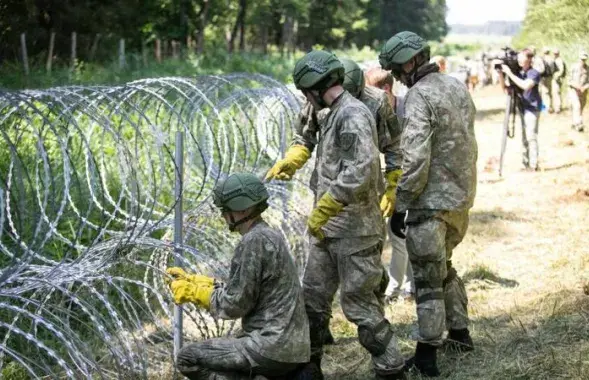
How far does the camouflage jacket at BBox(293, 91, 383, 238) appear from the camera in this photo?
5.08m

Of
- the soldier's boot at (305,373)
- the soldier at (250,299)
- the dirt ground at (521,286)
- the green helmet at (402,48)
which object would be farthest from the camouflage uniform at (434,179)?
the soldier at (250,299)

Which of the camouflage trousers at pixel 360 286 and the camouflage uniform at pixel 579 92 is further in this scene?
the camouflage uniform at pixel 579 92

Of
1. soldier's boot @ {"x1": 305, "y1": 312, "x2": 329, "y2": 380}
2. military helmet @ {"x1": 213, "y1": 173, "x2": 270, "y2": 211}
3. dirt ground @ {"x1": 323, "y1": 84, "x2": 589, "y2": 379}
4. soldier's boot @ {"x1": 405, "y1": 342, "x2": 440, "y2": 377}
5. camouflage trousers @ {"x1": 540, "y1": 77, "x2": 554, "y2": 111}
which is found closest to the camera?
military helmet @ {"x1": 213, "y1": 173, "x2": 270, "y2": 211}

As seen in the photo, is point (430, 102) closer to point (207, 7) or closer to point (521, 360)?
point (521, 360)

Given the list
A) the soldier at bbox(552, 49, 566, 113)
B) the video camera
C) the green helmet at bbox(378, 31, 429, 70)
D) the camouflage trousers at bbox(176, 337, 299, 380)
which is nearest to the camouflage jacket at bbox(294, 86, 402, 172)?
the green helmet at bbox(378, 31, 429, 70)

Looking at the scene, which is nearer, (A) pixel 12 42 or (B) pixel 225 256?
(B) pixel 225 256

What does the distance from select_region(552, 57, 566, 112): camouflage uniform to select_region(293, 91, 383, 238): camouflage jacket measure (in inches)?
726

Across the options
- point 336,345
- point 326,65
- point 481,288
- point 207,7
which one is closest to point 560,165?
point 481,288

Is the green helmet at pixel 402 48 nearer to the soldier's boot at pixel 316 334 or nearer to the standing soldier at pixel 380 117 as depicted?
the standing soldier at pixel 380 117

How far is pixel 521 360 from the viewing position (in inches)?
232

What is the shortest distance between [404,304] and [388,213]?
2065 millimetres

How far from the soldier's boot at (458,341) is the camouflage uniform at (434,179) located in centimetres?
48

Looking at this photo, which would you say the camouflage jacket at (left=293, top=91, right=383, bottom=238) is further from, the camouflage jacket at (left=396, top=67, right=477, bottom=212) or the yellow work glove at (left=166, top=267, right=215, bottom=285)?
the yellow work glove at (left=166, top=267, right=215, bottom=285)

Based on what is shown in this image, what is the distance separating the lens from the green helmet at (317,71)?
5.11 m
